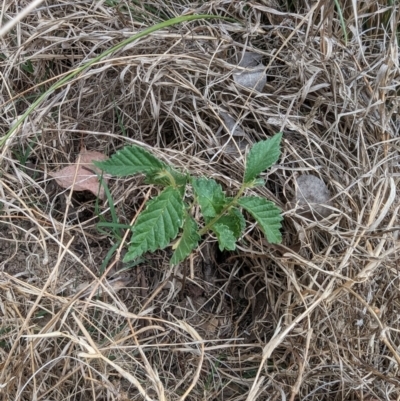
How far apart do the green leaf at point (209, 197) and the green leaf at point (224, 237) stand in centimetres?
3

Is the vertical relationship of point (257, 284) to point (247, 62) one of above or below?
below

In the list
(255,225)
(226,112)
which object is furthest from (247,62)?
(255,225)

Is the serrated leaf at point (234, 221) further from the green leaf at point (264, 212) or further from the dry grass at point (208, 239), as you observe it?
the dry grass at point (208, 239)

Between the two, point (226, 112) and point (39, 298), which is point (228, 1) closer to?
point (226, 112)

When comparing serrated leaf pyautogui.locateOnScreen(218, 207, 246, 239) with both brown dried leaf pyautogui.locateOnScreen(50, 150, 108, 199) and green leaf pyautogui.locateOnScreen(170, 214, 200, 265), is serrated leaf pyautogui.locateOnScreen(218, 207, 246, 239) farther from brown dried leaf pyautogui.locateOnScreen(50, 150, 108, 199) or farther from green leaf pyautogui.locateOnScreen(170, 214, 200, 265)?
brown dried leaf pyautogui.locateOnScreen(50, 150, 108, 199)

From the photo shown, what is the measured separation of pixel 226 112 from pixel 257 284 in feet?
1.55

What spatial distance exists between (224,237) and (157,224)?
0.15 metres

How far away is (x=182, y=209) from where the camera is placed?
1.20 meters

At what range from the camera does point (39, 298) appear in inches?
51.6

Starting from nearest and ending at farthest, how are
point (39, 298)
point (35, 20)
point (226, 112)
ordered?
1. point (39, 298)
2. point (226, 112)
3. point (35, 20)

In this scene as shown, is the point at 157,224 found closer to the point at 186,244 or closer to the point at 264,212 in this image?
the point at 186,244

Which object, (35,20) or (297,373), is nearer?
(297,373)

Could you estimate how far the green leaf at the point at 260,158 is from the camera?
1.25 metres

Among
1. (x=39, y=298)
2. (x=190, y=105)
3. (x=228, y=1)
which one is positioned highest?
(x=228, y=1)
